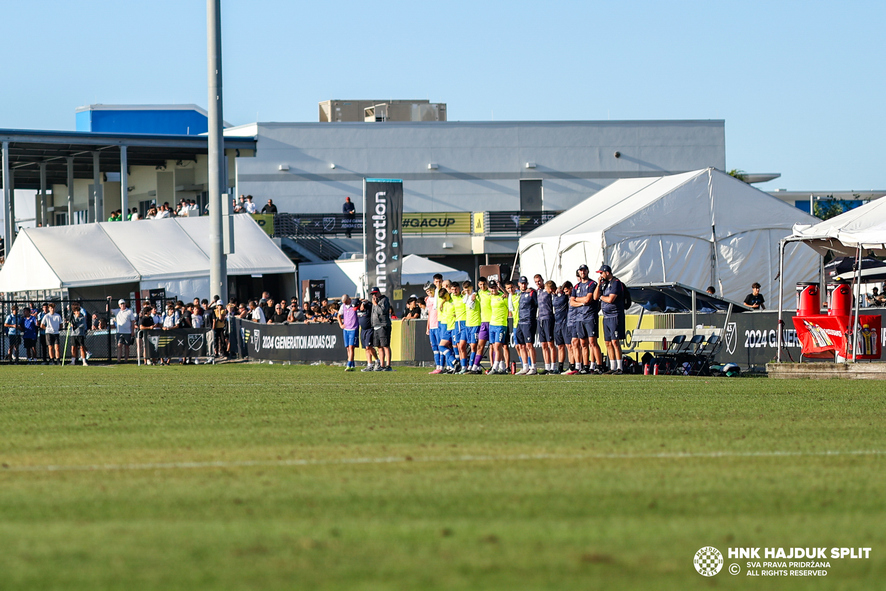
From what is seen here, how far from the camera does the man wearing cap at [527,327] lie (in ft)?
66.7

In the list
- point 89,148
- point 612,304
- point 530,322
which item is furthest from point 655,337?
point 89,148

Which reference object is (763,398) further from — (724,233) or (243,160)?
(243,160)

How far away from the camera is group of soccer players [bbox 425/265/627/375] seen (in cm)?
1927

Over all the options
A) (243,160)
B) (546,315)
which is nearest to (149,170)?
(243,160)

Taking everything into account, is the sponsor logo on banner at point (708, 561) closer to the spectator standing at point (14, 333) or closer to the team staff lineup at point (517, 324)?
the team staff lineup at point (517, 324)

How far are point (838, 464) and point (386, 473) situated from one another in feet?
9.04

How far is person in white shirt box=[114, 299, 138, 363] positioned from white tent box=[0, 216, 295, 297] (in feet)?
14.6

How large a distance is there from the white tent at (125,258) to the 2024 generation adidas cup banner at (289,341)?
7.51 metres

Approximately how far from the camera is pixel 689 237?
32.7 metres

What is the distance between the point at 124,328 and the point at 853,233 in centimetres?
2082

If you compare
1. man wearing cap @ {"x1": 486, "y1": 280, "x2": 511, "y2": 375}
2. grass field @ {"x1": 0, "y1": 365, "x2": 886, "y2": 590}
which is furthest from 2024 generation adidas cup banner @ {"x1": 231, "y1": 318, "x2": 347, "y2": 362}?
grass field @ {"x1": 0, "y1": 365, "x2": 886, "y2": 590}

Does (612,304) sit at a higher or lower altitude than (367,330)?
higher

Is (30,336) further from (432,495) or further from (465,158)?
(432,495)

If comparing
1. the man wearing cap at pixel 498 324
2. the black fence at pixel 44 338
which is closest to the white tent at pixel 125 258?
the black fence at pixel 44 338
